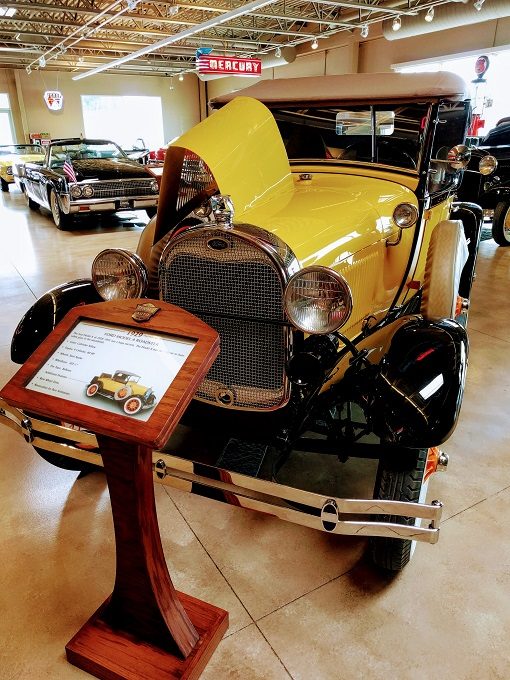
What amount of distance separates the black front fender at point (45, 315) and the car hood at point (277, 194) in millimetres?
503

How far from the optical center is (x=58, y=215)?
8.55m

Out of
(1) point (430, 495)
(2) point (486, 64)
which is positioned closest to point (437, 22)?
(2) point (486, 64)

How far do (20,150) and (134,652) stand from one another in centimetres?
1467

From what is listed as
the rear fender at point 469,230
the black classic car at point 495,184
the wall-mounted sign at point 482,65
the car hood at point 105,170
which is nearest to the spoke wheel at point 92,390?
the rear fender at point 469,230

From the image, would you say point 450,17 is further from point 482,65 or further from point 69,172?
point 69,172

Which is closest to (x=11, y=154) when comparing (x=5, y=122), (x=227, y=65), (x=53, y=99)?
(x=53, y=99)

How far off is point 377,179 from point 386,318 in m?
0.78

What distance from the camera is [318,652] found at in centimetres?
164

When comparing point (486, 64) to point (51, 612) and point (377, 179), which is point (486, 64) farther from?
point (51, 612)

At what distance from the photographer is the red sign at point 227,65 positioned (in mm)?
11412

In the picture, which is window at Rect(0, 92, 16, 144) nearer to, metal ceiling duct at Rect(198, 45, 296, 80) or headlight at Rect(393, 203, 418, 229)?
metal ceiling duct at Rect(198, 45, 296, 80)

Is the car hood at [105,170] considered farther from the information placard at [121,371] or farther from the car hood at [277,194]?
the information placard at [121,371]

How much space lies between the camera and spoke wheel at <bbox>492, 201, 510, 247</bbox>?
695cm

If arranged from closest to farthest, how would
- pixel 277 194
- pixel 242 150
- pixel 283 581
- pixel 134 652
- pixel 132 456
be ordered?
1. pixel 132 456
2. pixel 134 652
3. pixel 283 581
4. pixel 242 150
5. pixel 277 194
